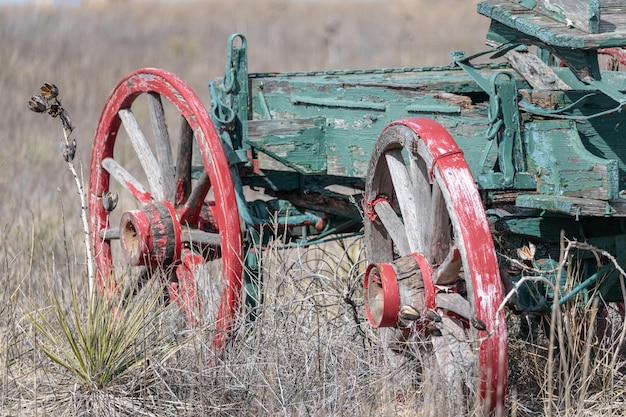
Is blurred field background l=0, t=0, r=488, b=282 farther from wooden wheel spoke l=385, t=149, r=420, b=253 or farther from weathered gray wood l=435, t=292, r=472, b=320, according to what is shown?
weathered gray wood l=435, t=292, r=472, b=320

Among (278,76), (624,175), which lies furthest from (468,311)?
(278,76)

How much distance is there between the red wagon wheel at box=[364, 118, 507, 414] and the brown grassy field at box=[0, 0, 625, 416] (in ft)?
0.58

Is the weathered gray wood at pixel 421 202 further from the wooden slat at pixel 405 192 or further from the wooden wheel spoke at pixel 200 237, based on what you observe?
the wooden wheel spoke at pixel 200 237

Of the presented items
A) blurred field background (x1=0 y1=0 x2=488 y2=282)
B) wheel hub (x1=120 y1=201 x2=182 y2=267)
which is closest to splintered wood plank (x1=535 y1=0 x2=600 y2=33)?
wheel hub (x1=120 y1=201 x2=182 y2=267)

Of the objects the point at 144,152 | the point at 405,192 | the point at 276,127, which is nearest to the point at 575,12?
the point at 405,192

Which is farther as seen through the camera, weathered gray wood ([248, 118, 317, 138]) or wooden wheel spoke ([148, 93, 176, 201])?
wooden wheel spoke ([148, 93, 176, 201])

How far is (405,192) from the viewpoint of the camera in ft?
9.82

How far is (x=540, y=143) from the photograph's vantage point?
9.04 feet

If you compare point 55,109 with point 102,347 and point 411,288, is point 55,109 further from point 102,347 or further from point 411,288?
point 411,288

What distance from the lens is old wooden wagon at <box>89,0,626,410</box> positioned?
8.46ft

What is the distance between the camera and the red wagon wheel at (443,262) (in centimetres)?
247

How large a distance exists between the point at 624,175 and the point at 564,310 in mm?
507

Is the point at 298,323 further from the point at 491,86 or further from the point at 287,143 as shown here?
the point at 491,86

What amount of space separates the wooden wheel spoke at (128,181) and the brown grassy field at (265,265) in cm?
36
